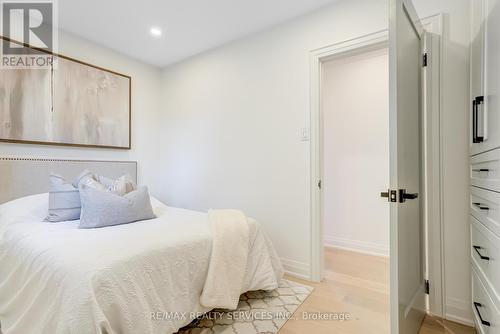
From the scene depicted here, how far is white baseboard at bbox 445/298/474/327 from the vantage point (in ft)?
5.34

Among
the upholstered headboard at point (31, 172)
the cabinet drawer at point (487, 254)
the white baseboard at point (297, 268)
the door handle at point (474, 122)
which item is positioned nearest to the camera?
the cabinet drawer at point (487, 254)

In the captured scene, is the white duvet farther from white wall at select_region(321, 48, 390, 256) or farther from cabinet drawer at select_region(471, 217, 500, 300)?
white wall at select_region(321, 48, 390, 256)

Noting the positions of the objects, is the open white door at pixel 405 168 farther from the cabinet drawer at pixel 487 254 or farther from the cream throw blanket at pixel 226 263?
the cream throw blanket at pixel 226 263

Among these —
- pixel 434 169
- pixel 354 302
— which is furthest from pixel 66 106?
pixel 434 169

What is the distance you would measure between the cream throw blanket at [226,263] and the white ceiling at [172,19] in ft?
6.38

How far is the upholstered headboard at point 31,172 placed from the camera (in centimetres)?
223

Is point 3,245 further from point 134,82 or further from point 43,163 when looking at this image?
point 134,82

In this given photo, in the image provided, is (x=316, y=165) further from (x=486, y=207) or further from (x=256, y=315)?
(x=256, y=315)

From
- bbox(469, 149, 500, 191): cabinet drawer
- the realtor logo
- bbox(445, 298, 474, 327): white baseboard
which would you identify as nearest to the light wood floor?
bbox(445, 298, 474, 327): white baseboard

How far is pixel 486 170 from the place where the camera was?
124 cm

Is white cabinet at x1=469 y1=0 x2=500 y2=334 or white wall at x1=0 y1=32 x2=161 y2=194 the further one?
white wall at x1=0 y1=32 x2=161 y2=194

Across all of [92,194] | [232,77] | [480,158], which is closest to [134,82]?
[232,77]

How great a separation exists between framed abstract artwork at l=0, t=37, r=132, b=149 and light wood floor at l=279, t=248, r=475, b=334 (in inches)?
109

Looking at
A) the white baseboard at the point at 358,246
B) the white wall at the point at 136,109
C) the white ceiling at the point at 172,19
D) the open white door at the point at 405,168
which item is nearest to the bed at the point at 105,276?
the open white door at the point at 405,168
